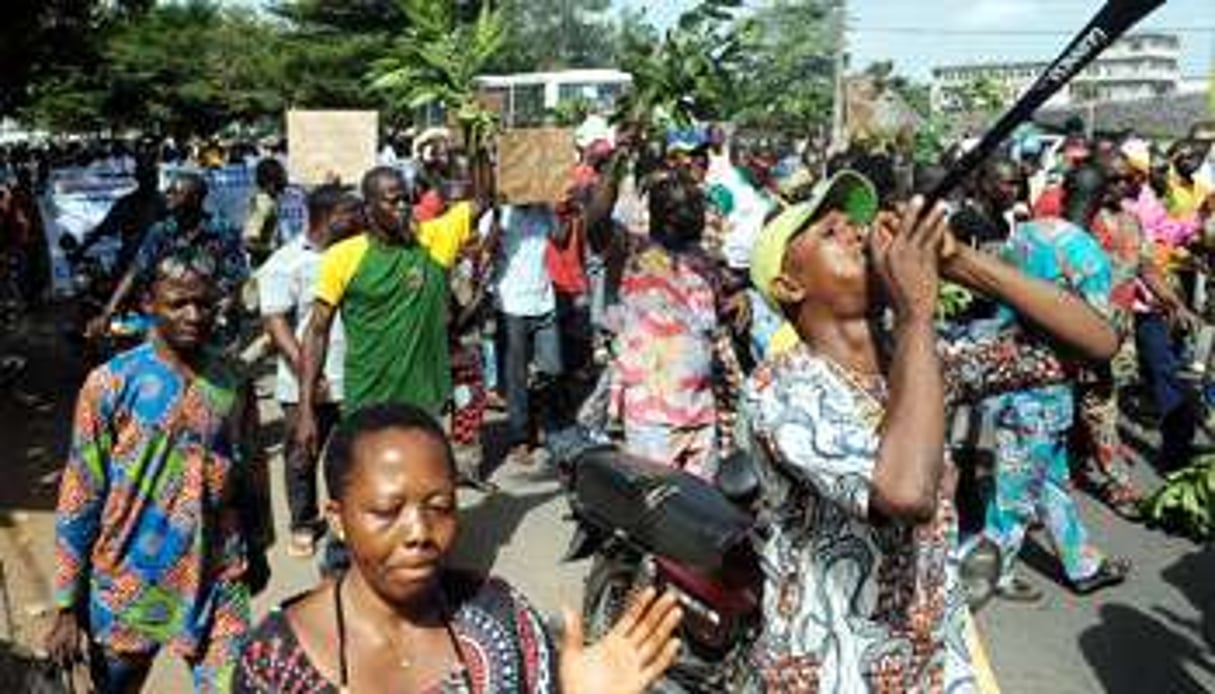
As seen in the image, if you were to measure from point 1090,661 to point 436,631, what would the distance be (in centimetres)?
423

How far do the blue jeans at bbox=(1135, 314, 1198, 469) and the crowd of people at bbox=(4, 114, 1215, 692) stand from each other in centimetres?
4

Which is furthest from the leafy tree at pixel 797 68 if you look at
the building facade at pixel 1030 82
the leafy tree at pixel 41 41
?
the leafy tree at pixel 41 41

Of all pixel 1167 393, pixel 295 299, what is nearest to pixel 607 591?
pixel 295 299

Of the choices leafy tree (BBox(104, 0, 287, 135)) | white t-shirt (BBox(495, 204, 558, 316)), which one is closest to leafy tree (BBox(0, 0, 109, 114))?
white t-shirt (BBox(495, 204, 558, 316))

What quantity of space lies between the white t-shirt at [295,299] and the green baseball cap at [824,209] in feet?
13.2

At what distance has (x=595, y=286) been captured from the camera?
434 inches

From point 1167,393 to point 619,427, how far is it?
4.56 metres

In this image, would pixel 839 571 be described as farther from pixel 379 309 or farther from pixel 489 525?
pixel 489 525

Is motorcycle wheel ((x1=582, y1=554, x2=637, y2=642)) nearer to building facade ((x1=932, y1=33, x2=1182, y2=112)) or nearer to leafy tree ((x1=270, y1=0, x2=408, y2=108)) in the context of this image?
building facade ((x1=932, y1=33, x2=1182, y2=112))

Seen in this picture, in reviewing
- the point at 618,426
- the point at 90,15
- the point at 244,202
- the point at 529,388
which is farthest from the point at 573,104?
the point at 618,426

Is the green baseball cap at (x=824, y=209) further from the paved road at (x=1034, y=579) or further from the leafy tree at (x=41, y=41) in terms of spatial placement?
the leafy tree at (x=41, y=41)

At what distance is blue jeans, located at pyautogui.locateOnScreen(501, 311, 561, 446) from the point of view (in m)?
9.02

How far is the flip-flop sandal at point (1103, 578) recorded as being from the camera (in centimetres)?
681

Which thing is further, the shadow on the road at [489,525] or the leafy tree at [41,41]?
the leafy tree at [41,41]
